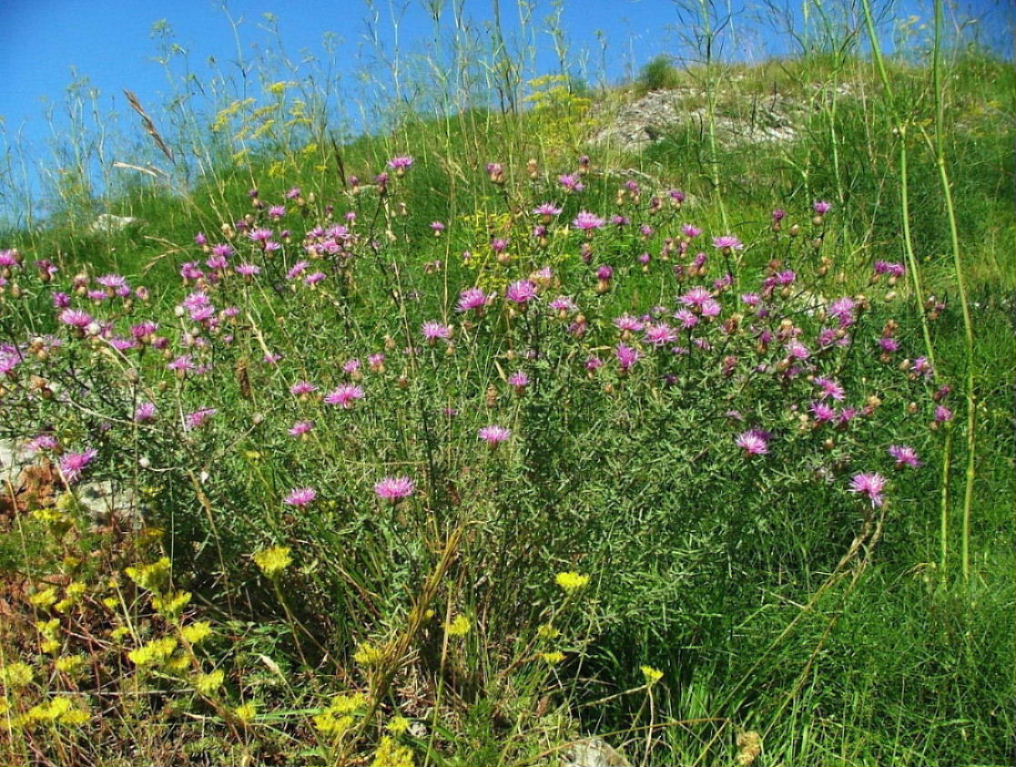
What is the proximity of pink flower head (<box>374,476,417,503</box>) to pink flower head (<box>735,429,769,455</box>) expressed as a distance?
0.70m

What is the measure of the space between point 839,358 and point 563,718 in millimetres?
1079

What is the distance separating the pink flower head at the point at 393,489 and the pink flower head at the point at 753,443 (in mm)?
701

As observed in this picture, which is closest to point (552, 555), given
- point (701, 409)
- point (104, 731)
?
point (701, 409)

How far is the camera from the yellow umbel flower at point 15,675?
1522 millimetres

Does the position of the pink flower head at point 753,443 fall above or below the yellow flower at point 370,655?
above

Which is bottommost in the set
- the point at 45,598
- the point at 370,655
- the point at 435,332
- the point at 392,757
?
the point at 392,757

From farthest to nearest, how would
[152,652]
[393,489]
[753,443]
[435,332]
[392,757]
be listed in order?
[435,332], [753,443], [393,489], [152,652], [392,757]

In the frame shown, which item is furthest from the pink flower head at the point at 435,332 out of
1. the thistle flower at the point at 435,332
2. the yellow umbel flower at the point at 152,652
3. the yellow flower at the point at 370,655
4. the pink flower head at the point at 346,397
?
the yellow umbel flower at the point at 152,652

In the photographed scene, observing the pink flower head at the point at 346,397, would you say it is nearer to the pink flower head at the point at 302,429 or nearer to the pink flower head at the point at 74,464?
the pink flower head at the point at 302,429

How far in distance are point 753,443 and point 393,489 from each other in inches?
29.9

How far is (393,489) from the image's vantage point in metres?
1.62

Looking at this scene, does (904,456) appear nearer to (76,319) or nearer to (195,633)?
(195,633)

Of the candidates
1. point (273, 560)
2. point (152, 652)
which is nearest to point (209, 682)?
point (152, 652)

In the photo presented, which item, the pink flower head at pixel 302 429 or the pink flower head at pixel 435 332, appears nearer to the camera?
the pink flower head at pixel 302 429
